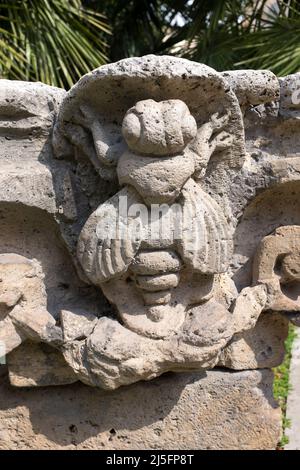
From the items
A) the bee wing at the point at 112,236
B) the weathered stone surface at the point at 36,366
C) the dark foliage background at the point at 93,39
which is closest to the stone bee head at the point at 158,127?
the bee wing at the point at 112,236

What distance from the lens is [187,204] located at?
4.15ft

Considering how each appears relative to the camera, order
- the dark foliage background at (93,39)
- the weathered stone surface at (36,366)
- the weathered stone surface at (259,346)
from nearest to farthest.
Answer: the weathered stone surface at (36,366), the weathered stone surface at (259,346), the dark foliage background at (93,39)

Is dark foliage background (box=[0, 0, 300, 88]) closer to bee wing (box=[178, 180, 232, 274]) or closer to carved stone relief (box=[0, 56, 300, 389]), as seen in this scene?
carved stone relief (box=[0, 56, 300, 389])

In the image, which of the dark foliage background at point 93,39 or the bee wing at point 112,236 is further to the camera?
the dark foliage background at point 93,39

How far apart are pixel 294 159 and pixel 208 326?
435 mm

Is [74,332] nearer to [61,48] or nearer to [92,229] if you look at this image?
[92,229]

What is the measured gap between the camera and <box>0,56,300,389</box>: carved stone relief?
121 centimetres

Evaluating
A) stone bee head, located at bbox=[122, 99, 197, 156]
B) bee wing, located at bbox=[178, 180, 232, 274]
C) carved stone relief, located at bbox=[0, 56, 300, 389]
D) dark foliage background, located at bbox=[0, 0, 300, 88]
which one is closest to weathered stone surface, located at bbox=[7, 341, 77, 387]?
carved stone relief, located at bbox=[0, 56, 300, 389]

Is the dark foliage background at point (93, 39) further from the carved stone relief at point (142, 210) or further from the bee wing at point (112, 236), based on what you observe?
the bee wing at point (112, 236)

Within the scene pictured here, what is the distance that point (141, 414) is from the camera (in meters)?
1.47

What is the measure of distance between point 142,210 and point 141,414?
0.53 metres

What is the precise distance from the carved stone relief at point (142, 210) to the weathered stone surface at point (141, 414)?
0.09 metres

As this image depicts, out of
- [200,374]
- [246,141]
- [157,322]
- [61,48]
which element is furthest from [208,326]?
[61,48]

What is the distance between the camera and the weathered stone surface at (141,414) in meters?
1.45
